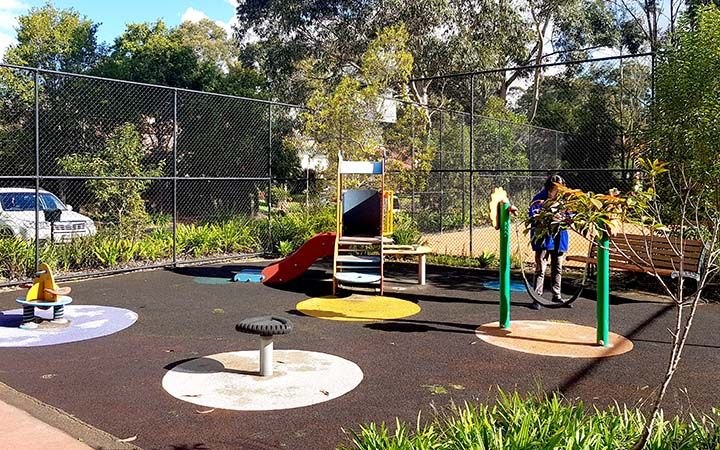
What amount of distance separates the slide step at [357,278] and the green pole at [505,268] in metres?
2.45

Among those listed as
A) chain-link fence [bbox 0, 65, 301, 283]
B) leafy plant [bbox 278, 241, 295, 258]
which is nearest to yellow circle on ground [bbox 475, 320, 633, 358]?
leafy plant [bbox 278, 241, 295, 258]

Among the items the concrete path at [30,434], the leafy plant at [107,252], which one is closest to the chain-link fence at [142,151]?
the leafy plant at [107,252]

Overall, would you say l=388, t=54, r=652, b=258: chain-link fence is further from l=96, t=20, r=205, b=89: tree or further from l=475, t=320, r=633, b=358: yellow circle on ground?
l=96, t=20, r=205, b=89: tree

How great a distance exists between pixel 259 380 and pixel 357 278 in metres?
4.02

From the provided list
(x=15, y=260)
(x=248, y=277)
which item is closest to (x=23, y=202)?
(x=15, y=260)

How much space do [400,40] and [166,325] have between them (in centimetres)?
991

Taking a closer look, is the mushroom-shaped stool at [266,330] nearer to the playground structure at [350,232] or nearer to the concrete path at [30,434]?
the concrete path at [30,434]

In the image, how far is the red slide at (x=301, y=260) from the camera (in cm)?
Answer: 1001

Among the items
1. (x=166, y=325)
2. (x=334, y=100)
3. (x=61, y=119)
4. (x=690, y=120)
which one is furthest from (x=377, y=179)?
(x=61, y=119)

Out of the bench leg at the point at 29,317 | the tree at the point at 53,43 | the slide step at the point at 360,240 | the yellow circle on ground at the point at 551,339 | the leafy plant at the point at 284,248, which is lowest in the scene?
the yellow circle on ground at the point at 551,339

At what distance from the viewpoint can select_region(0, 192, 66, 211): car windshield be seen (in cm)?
1294

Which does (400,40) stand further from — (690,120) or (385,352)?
(385,352)

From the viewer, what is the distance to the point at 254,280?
10.4 m

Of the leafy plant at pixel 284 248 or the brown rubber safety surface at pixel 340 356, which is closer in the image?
the brown rubber safety surface at pixel 340 356
